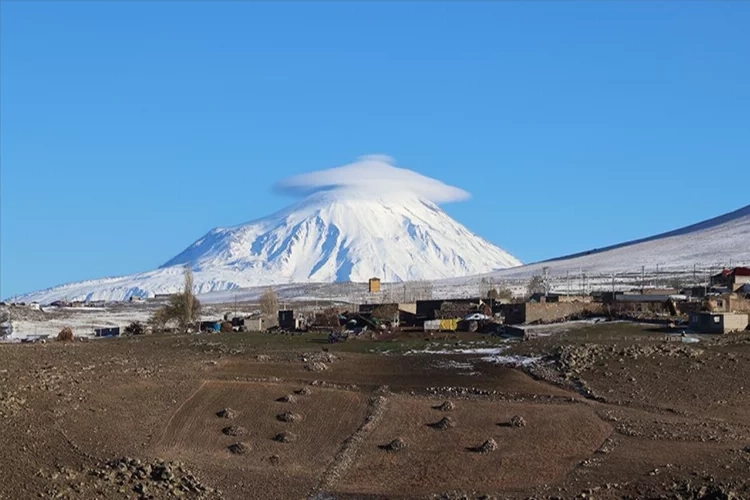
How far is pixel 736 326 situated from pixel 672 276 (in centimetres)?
9110

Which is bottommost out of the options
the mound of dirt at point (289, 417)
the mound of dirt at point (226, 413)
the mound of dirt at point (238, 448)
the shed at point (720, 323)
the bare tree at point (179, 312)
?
the mound of dirt at point (238, 448)

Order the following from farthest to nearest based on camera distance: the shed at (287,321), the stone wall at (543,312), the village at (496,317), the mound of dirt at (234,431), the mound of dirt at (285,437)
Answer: the shed at (287,321) → the stone wall at (543,312) → the village at (496,317) → the mound of dirt at (234,431) → the mound of dirt at (285,437)

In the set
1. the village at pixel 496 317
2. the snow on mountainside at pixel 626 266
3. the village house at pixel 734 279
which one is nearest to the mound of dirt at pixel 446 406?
the village at pixel 496 317

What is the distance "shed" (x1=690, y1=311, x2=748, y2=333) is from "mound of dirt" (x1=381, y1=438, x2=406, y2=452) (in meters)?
23.2

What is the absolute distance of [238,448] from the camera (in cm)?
3003

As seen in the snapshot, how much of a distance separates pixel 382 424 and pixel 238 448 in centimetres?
470

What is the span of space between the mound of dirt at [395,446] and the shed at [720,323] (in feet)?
76.2

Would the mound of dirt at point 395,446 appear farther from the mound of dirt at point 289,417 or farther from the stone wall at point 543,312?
the stone wall at point 543,312

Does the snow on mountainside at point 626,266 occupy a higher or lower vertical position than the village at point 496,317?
higher

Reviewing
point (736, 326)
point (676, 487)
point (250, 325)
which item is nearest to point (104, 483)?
point (676, 487)

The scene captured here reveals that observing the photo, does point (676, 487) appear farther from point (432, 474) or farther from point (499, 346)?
point (499, 346)

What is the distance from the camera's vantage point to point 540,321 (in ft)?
192

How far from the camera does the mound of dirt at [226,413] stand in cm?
3294

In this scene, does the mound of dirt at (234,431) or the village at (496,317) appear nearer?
A: the mound of dirt at (234,431)
